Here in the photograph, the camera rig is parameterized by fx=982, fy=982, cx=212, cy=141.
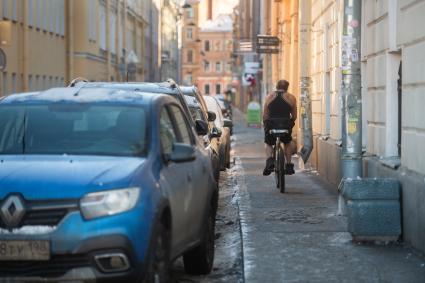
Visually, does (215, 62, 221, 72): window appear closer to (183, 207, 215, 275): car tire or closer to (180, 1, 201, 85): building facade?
(180, 1, 201, 85): building facade

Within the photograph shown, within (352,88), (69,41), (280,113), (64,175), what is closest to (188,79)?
(69,41)

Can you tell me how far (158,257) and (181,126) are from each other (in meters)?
1.84

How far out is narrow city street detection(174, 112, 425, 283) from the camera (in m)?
8.38

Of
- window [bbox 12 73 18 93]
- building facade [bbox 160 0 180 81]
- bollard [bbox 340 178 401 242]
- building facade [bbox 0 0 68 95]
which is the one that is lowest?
bollard [bbox 340 178 401 242]

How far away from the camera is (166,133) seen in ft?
24.8

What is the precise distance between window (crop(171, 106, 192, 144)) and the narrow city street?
1.24 meters

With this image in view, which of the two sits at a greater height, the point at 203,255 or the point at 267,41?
the point at 267,41

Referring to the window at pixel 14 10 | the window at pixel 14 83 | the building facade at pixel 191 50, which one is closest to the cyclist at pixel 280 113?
A: the window at pixel 14 83

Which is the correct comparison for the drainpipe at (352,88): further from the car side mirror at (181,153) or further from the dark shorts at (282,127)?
the car side mirror at (181,153)

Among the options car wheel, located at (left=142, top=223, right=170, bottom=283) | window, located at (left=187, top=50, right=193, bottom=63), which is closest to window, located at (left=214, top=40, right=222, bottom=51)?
window, located at (left=187, top=50, right=193, bottom=63)

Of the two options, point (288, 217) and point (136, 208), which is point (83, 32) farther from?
point (136, 208)

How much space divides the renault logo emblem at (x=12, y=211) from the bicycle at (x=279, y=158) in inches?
351

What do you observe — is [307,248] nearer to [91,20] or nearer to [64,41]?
[64,41]

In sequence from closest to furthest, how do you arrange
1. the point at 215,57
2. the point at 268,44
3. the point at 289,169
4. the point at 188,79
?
the point at 289,169
the point at 268,44
the point at 188,79
the point at 215,57
